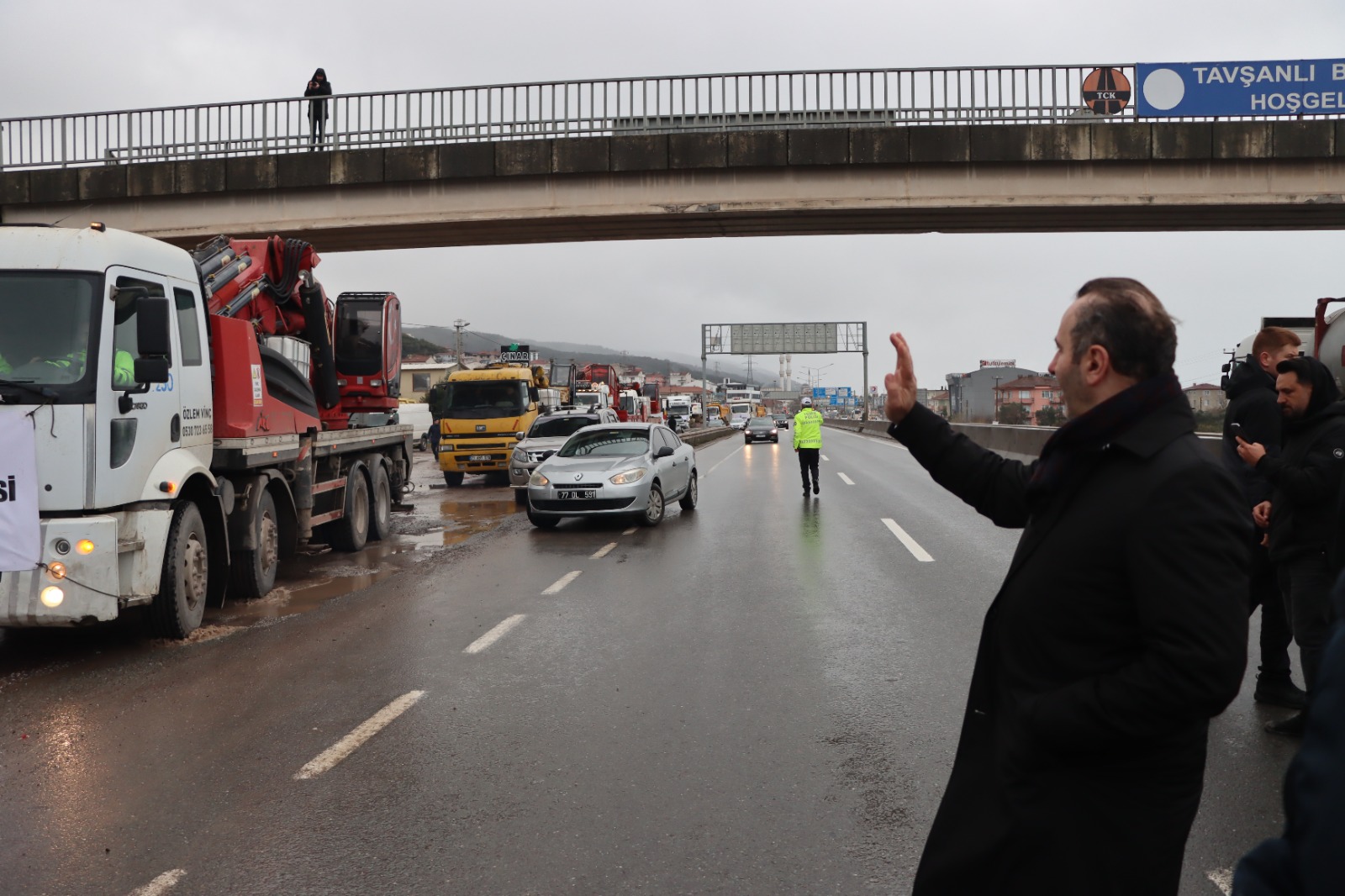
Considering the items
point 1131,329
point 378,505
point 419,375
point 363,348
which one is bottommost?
point 378,505

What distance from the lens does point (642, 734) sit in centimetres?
560

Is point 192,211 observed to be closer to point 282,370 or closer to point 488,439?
point 488,439

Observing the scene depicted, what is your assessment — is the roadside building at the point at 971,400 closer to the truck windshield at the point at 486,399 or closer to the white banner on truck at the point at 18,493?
the truck windshield at the point at 486,399

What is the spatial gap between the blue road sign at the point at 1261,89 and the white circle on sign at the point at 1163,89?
27 millimetres

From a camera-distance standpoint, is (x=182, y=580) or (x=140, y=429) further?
(x=182, y=580)

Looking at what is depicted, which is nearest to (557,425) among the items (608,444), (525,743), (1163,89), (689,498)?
(689,498)

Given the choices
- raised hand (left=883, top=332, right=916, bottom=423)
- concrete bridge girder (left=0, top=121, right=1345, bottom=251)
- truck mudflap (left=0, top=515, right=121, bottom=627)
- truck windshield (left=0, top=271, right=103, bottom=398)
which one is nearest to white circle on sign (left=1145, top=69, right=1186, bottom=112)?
concrete bridge girder (left=0, top=121, right=1345, bottom=251)

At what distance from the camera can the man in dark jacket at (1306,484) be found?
5031mm

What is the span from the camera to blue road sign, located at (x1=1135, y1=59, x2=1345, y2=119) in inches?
771

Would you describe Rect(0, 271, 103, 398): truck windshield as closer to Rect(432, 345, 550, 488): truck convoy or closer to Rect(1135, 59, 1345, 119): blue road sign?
Rect(432, 345, 550, 488): truck convoy

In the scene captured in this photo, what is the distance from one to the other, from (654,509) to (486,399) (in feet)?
34.6

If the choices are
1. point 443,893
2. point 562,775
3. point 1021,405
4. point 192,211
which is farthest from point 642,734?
point 1021,405

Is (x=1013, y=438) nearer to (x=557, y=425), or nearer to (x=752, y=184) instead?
(x=752, y=184)

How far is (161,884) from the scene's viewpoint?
3.83 m
